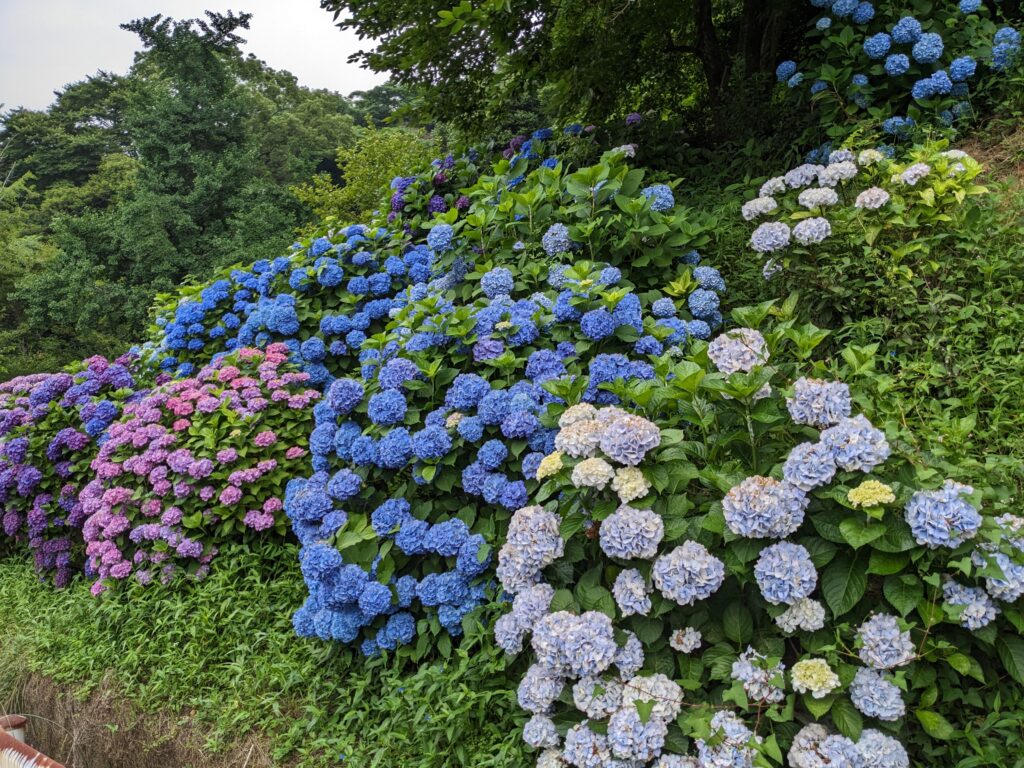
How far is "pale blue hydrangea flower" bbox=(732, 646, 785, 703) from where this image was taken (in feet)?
4.76

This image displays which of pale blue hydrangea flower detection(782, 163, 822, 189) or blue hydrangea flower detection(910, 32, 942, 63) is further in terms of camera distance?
blue hydrangea flower detection(910, 32, 942, 63)

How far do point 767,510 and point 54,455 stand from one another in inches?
158

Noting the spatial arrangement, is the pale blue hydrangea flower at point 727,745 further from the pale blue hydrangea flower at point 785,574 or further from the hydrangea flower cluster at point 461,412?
the hydrangea flower cluster at point 461,412

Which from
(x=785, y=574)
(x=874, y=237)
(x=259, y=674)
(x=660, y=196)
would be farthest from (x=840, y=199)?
(x=259, y=674)

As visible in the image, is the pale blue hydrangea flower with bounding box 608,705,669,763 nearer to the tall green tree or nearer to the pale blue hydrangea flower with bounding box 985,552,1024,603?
the pale blue hydrangea flower with bounding box 985,552,1024,603

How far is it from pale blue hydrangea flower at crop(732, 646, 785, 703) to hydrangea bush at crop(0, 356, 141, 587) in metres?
3.62

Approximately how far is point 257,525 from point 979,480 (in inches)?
112

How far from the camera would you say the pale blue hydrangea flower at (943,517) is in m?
1.35

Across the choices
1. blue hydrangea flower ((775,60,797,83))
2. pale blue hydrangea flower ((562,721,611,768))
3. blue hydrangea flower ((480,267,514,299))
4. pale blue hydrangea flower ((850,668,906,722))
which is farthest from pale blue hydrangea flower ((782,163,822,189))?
pale blue hydrangea flower ((562,721,611,768))

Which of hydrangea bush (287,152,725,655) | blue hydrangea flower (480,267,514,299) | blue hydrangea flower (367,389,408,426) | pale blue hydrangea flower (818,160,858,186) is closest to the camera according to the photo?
hydrangea bush (287,152,725,655)

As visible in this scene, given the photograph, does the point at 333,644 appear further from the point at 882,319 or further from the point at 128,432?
the point at 882,319

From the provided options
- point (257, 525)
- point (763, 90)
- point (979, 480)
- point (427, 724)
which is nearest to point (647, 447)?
point (979, 480)

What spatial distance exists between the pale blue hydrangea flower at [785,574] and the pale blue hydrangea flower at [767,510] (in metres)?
0.04

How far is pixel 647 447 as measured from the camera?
167 cm
